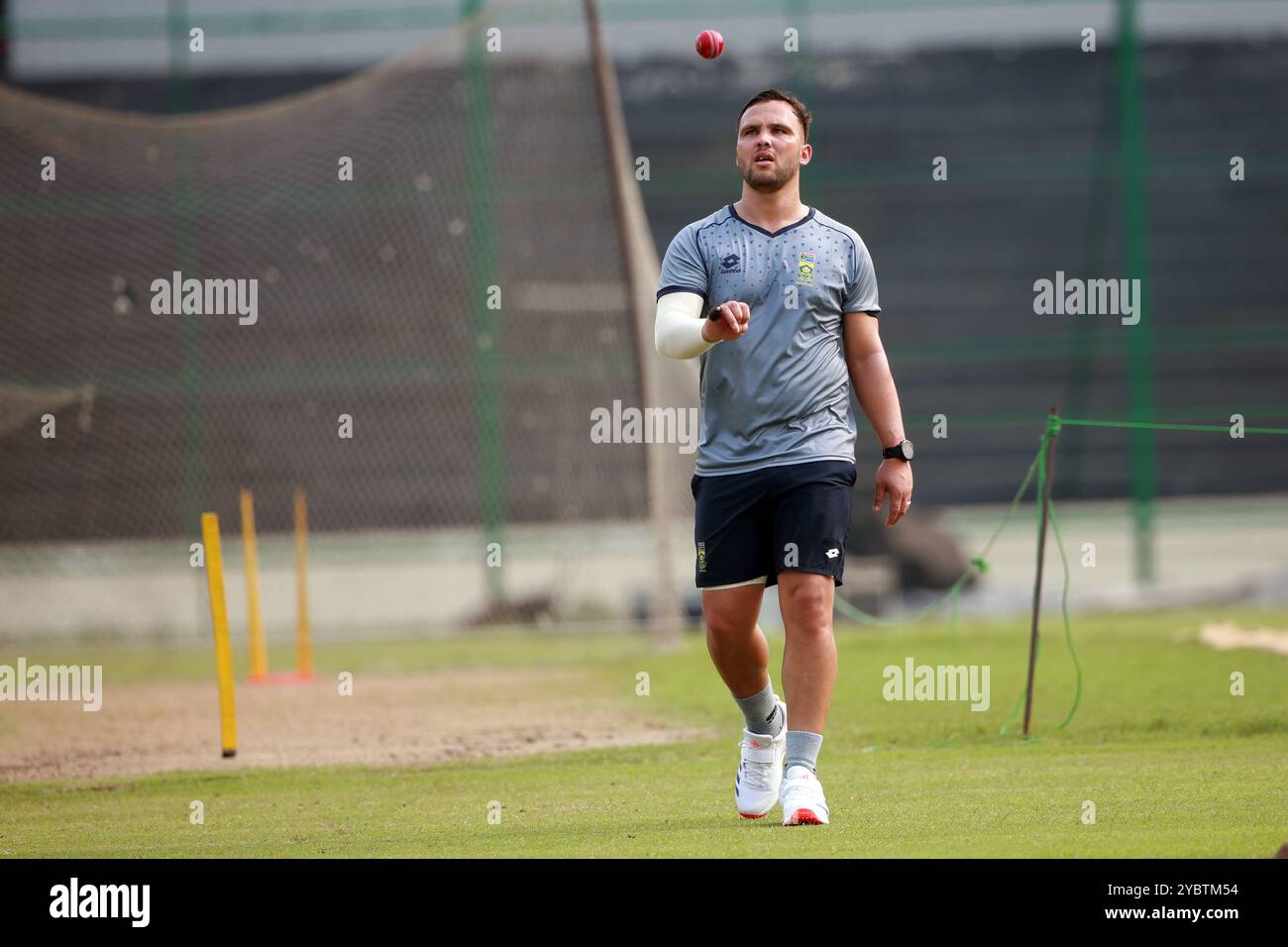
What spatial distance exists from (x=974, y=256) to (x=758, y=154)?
13773mm

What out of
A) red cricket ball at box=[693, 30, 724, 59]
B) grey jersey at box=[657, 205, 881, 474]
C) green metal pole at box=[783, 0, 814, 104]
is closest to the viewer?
grey jersey at box=[657, 205, 881, 474]

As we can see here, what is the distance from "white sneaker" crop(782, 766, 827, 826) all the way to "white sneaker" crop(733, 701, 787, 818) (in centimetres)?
23

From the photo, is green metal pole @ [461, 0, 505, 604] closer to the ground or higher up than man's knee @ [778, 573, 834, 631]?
higher up

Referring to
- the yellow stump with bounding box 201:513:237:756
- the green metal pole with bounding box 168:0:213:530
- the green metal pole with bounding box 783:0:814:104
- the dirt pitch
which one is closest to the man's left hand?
the dirt pitch

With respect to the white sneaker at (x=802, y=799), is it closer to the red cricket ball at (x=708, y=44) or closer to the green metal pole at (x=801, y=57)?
the red cricket ball at (x=708, y=44)

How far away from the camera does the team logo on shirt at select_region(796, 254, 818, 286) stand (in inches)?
219

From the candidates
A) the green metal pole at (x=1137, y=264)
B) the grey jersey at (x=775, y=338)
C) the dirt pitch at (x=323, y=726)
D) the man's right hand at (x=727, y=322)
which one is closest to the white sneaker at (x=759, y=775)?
the grey jersey at (x=775, y=338)

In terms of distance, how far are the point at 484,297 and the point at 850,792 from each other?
33.7 ft

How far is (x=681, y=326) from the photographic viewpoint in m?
5.38

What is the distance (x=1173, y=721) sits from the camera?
7855 millimetres

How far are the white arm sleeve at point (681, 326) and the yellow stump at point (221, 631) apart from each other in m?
2.72

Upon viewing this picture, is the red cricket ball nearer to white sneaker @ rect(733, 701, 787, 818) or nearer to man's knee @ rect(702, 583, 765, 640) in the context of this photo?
man's knee @ rect(702, 583, 765, 640)

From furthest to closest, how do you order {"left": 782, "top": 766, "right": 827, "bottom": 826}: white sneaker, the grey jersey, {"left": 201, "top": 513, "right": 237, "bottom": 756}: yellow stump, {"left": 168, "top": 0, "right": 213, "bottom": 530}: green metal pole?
{"left": 168, "top": 0, "right": 213, "bottom": 530}: green metal pole < {"left": 201, "top": 513, "right": 237, "bottom": 756}: yellow stump < the grey jersey < {"left": 782, "top": 766, "right": 827, "bottom": 826}: white sneaker
